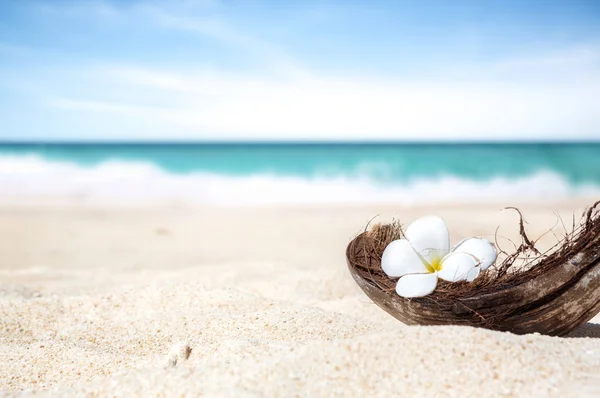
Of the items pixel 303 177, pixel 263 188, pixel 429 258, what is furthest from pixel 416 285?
pixel 303 177

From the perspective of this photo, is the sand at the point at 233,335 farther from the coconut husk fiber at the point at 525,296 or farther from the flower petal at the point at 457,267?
the flower petal at the point at 457,267

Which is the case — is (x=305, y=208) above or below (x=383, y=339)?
below

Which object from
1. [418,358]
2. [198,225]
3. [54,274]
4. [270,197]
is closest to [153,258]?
[54,274]

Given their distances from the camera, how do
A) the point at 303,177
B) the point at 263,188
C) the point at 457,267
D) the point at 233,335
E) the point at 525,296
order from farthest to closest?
the point at 303,177 → the point at 263,188 → the point at 233,335 → the point at 457,267 → the point at 525,296

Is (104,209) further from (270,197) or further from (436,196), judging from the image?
(436,196)

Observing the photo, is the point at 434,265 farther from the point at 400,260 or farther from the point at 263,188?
the point at 263,188

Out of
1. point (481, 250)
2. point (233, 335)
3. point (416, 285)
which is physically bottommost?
point (233, 335)

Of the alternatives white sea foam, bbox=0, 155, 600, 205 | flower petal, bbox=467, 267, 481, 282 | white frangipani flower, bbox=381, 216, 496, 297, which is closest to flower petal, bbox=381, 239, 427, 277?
white frangipani flower, bbox=381, 216, 496, 297
